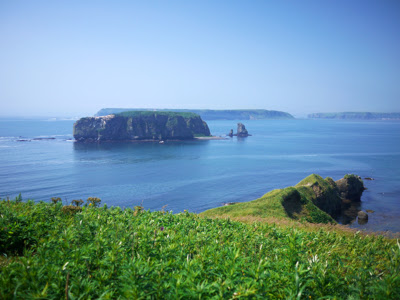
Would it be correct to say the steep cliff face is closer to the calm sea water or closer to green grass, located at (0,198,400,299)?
the calm sea water

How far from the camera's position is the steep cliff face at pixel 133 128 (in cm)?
17125

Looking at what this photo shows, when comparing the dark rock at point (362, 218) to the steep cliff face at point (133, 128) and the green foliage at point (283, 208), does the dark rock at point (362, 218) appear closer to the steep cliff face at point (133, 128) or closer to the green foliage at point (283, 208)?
the green foliage at point (283, 208)

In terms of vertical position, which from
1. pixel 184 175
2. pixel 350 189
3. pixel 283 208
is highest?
pixel 283 208

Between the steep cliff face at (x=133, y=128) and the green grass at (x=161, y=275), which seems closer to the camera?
the green grass at (x=161, y=275)

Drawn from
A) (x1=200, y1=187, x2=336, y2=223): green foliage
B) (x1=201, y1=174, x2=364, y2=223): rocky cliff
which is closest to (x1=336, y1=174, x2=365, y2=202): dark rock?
(x1=201, y1=174, x2=364, y2=223): rocky cliff

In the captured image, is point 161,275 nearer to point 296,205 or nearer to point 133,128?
point 296,205

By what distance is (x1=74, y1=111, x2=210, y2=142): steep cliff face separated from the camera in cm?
17125

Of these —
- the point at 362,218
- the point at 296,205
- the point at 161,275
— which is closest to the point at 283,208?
the point at 296,205

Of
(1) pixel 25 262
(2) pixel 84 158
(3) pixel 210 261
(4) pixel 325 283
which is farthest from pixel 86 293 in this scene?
(2) pixel 84 158

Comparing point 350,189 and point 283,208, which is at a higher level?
point 283,208

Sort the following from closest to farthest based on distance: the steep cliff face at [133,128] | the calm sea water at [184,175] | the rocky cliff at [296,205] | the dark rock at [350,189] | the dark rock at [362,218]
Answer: the rocky cliff at [296,205] < the dark rock at [362,218] < the calm sea water at [184,175] < the dark rock at [350,189] < the steep cliff face at [133,128]

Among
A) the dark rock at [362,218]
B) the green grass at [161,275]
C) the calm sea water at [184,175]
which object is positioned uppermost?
the green grass at [161,275]

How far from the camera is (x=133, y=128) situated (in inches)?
7136

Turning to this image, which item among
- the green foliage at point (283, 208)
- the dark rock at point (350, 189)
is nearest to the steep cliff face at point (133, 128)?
the dark rock at point (350, 189)
